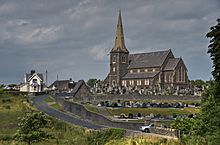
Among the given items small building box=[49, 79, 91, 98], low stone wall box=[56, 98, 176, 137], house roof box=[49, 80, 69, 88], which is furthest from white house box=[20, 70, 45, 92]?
low stone wall box=[56, 98, 176, 137]

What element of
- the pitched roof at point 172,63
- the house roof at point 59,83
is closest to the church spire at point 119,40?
the pitched roof at point 172,63

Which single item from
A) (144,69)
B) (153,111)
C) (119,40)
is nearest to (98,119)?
(153,111)

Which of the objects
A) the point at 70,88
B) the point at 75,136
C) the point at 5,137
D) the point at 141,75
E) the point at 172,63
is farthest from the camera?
the point at 141,75

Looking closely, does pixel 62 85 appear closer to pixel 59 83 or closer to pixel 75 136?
pixel 59 83

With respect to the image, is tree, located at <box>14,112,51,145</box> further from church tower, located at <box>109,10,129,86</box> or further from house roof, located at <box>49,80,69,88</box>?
house roof, located at <box>49,80,69,88</box>

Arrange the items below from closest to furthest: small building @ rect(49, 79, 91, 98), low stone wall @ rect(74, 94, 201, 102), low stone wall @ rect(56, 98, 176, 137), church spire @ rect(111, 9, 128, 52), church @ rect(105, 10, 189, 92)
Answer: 1. low stone wall @ rect(56, 98, 176, 137)
2. low stone wall @ rect(74, 94, 201, 102)
3. small building @ rect(49, 79, 91, 98)
4. church @ rect(105, 10, 189, 92)
5. church spire @ rect(111, 9, 128, 52)

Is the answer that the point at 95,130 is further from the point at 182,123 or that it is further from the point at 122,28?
the point at 122,28

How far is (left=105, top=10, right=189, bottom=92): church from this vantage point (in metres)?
139

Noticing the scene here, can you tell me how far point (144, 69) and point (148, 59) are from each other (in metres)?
3.54

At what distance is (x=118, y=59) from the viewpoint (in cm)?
14900

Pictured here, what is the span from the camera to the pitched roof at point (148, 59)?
142250 millimetres

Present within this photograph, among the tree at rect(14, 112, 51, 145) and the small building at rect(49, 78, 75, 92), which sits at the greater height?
the small building at rect(49, 78, 75, 92)

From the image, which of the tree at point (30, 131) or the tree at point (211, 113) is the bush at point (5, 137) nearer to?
→ the tree at point (30, 131)

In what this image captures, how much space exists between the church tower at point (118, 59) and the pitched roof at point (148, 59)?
2633mm
